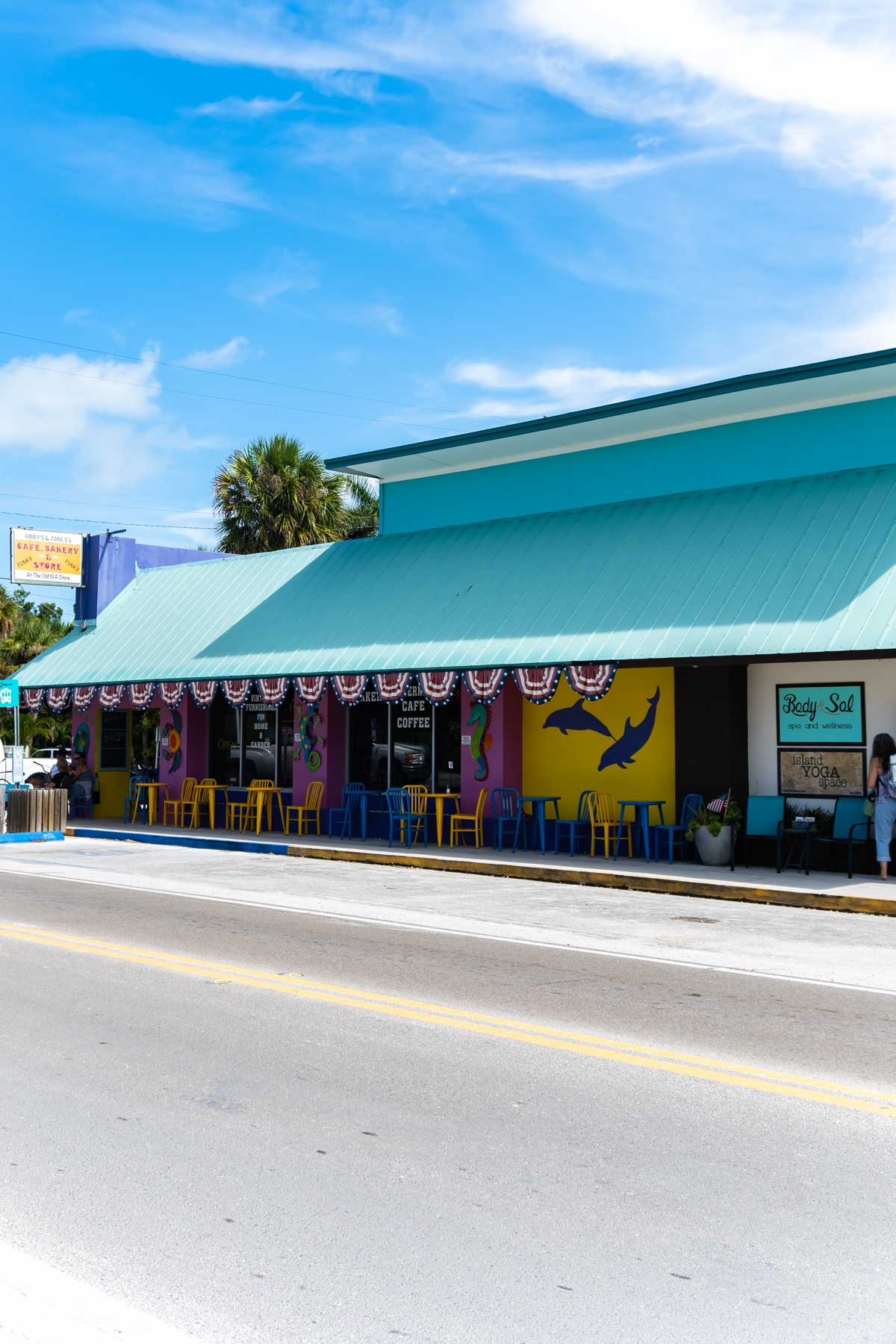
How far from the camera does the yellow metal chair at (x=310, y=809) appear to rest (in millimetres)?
22234

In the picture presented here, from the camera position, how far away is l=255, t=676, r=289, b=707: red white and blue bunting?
2061 cm

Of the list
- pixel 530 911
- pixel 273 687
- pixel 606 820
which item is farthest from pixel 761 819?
pixel 273 687

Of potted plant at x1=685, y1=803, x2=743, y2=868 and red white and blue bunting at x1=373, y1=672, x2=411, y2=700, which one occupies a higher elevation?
red white and blue bunting at x1=373, y1=672, x2=411, y2=700

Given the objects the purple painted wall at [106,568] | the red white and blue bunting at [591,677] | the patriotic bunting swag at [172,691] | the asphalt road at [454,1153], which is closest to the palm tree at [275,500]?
the purple painted wall at [106,568]

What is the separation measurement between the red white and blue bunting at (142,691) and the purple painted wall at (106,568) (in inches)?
172

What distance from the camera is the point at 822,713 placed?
664 inches

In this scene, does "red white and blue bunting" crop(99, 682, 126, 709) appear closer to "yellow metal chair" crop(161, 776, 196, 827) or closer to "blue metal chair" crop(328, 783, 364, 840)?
"yellow metal chair" crop(161, 776, 196, 827)

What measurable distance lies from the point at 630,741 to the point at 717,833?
2346 mm

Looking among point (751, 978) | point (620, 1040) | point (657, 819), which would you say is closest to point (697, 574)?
point (657, 819)

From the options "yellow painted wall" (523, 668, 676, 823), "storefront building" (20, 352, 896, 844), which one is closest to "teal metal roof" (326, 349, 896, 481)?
"storefront building" (20, 352, 896, 844)

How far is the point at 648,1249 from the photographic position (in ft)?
14.1

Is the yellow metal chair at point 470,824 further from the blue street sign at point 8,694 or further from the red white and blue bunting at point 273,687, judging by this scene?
the blue street sign at point 8,694

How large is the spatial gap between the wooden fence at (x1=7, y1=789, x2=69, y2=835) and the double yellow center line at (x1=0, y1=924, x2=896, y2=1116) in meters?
12.0

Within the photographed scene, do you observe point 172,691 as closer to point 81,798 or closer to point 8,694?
point 8,694
